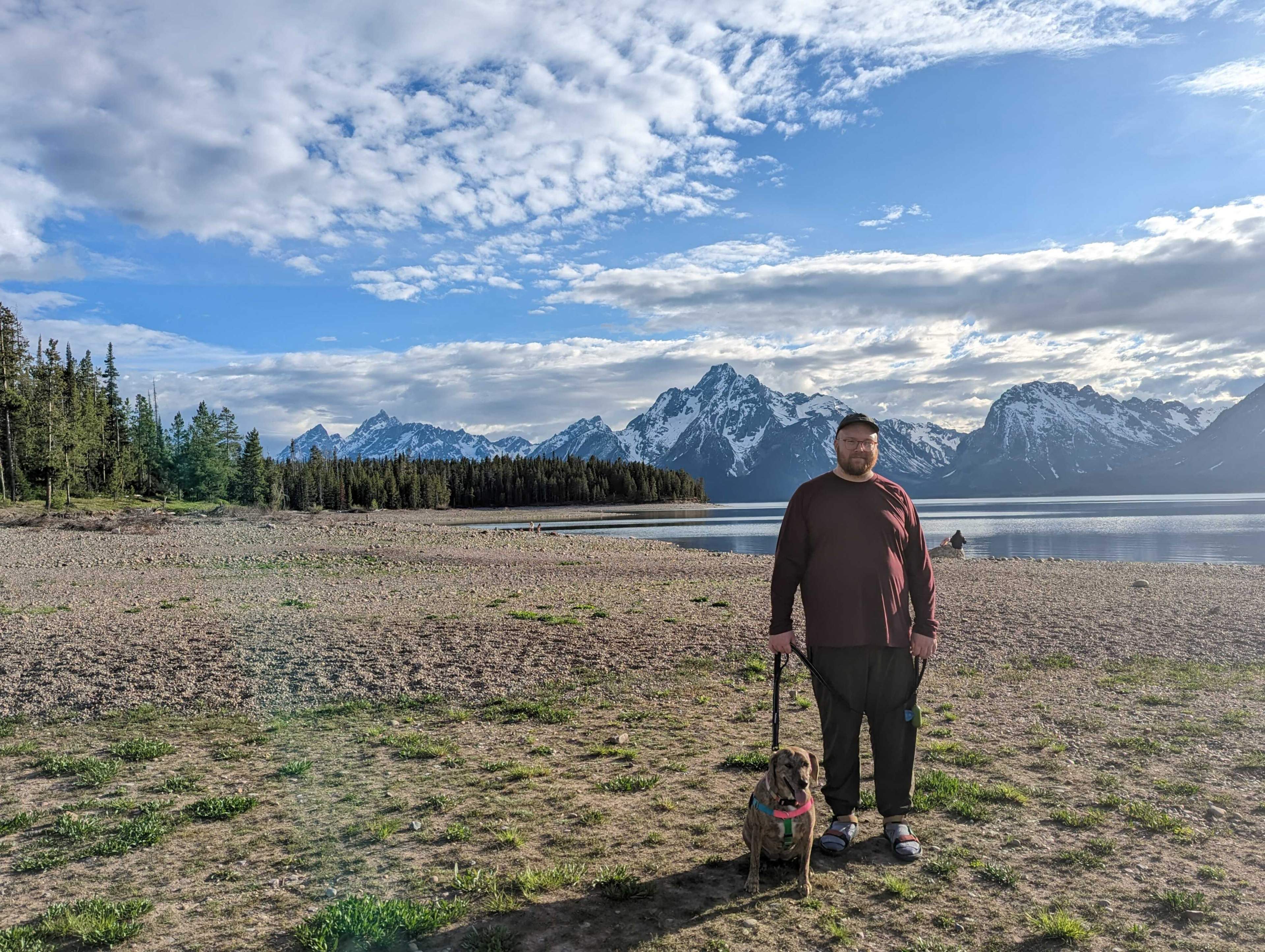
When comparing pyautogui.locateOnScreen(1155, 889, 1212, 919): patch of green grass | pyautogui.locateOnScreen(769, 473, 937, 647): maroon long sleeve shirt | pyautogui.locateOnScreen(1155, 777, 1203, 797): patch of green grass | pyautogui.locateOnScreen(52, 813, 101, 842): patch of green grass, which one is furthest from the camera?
pyautogui.locateOnScreen(1155, 777, 1203, 797): patch of green grass

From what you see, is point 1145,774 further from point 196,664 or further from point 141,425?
point 141,425

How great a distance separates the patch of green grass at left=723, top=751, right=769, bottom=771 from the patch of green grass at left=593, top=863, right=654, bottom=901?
8.34 feet

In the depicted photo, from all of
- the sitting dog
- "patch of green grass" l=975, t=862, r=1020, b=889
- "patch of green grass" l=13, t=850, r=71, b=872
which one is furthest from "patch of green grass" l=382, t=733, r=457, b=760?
"patch of green grass" l=975, t=862, r=1020, b=889

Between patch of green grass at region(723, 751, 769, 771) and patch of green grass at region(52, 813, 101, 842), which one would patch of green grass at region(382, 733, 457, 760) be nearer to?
patch of green grass at region(52, 813, 101, 842)

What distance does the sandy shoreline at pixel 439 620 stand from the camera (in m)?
11.7

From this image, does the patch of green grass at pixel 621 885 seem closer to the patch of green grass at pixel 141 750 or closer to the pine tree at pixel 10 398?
the patch of green grass at pixel 141 750

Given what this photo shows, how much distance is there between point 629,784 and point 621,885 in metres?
2.01

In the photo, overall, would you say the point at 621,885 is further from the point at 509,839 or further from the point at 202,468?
the point at 202,468

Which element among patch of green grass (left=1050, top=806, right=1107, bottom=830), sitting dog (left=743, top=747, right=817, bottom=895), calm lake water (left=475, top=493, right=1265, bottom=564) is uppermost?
Result: sitting dog (left=743, top=747, right=817, bottom=895)

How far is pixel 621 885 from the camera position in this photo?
5234 millimetres

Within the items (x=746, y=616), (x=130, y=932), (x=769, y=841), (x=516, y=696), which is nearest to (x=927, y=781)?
(x=769, y=841)

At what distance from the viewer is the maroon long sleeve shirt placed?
582cm

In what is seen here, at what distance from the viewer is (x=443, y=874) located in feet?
18.1

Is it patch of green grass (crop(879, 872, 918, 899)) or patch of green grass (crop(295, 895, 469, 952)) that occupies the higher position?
patch of green grass (crop(295, 895, 469, 952))
